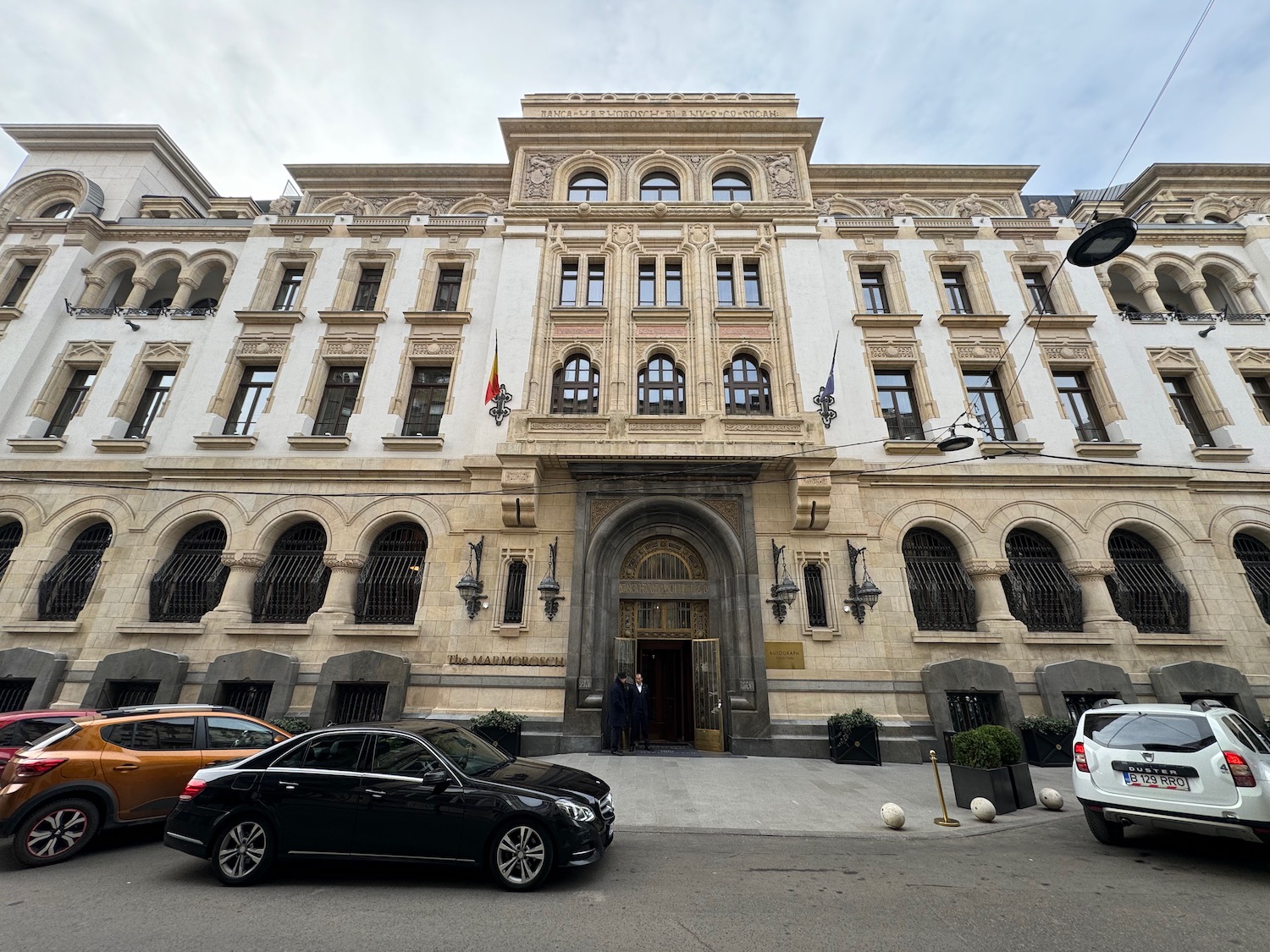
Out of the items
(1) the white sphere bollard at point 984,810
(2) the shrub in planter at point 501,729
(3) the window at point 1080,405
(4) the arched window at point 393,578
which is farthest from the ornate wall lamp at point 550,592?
(3) the window at point 1080,405

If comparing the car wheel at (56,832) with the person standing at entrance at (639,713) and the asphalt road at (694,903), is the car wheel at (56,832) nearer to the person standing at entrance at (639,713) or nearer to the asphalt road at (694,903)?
the asphalt road at (694,903)

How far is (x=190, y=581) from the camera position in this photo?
48.1 feet

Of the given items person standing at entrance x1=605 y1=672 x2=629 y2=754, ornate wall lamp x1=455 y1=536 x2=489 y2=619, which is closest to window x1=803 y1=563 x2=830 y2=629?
person standing at entrance x1=605 y1=672 x2=629 y2=754

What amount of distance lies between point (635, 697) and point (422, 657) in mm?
5674

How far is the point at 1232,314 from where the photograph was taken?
1814cm

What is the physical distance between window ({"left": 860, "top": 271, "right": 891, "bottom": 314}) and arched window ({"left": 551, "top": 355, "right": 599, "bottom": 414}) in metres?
9.75

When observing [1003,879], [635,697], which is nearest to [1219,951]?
[1003,879]

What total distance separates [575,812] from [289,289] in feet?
67.5

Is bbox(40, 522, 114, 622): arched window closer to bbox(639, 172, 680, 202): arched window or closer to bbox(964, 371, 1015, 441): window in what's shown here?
bbox(639, 172, 680, 202): arched window

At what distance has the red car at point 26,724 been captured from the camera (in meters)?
8.38

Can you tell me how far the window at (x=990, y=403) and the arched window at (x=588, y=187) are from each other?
14.5 m

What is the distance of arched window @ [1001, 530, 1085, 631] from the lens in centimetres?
1413

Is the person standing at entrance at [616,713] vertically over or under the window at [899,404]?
under

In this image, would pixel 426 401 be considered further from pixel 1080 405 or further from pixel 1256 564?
pixel 1256 564
